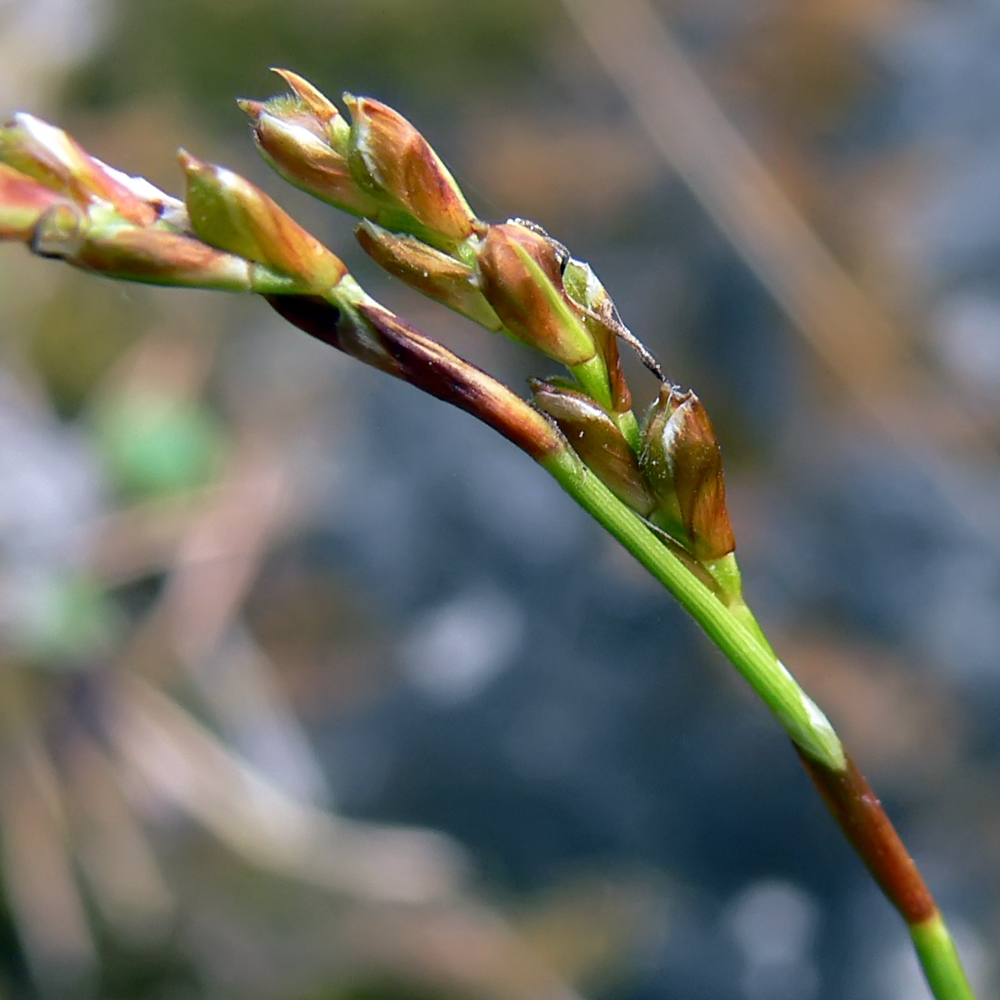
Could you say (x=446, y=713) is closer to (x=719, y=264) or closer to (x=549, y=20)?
(x=719, y=264)

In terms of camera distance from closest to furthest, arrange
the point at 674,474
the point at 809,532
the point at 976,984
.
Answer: the point at 674,474 → the point at 976,984 → the point at 809,532

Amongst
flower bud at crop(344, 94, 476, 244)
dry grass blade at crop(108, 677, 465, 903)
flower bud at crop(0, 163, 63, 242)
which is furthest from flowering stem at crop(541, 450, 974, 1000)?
dry grass blade at crop(108, 677, 465, 903)

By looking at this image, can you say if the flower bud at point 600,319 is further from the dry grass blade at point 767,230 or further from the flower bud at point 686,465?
the dry grass blade at point 767,230

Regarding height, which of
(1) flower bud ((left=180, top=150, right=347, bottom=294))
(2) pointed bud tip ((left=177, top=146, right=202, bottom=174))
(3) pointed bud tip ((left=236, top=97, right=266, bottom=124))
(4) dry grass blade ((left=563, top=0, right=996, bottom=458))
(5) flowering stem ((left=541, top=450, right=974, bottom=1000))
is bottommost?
(5) flowering stem ((left=541, top=450, right=974, bottom=1000))

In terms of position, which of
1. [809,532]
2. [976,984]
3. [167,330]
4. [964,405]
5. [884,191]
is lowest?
[976,984]

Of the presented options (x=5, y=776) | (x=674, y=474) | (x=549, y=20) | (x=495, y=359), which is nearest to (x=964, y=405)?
(x=495, y=359)

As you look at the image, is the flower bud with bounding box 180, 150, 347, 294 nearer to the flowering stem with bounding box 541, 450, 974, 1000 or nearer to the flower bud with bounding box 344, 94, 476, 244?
the flower bud with bounding box 344, 94, 476, 244

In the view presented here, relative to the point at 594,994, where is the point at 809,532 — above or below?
above
